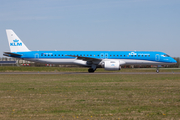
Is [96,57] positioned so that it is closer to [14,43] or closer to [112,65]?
[112,65]

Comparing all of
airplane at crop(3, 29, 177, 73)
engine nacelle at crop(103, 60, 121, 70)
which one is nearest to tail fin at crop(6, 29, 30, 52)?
airplane at crop(3, 29, 177, 73)

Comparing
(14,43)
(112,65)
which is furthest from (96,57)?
(14,43)

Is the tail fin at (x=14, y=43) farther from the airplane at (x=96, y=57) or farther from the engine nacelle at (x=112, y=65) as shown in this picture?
the engine nacelle at (x=112, y=65)

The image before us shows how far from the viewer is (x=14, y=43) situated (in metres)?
43.7

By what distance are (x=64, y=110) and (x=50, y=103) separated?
1674 mm

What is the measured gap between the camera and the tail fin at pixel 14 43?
43.5 m

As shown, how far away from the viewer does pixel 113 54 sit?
41.1 metres

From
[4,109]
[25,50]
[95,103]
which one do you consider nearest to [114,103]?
[95,103]

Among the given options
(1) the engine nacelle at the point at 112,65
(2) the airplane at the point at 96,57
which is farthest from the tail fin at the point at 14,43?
(1) the engine nacelle at the point at 112,65

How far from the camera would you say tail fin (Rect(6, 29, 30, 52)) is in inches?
1714

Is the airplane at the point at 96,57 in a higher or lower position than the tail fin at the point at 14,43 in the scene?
lower

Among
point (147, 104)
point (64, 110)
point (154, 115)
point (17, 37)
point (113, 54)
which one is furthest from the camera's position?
point (17, 37)

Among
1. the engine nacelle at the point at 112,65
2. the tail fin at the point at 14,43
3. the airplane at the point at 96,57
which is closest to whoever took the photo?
the engine nacelle at the point at 112,65

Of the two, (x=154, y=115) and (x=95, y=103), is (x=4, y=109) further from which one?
(x=154, y=115)
